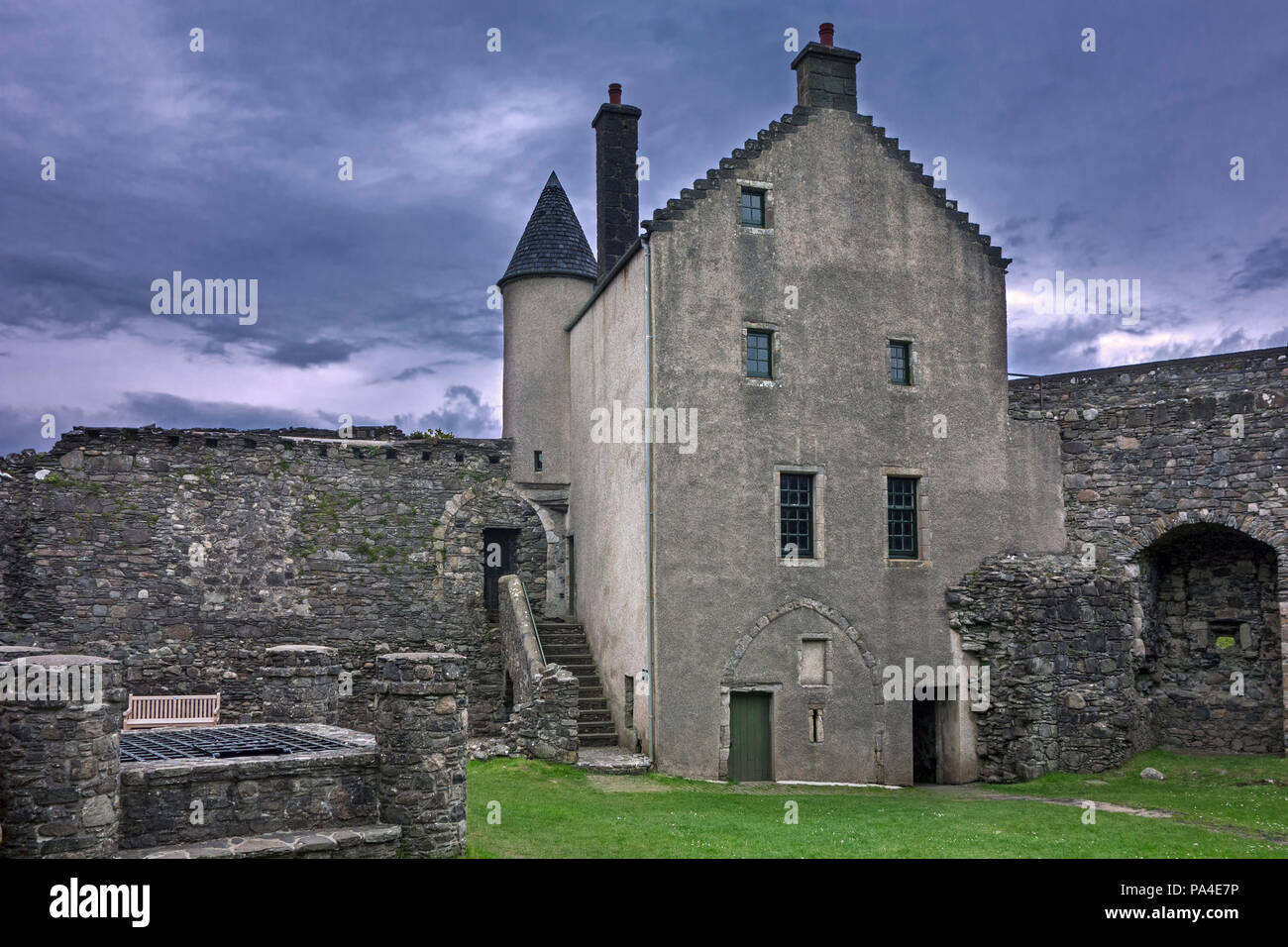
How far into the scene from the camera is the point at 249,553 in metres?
22.5

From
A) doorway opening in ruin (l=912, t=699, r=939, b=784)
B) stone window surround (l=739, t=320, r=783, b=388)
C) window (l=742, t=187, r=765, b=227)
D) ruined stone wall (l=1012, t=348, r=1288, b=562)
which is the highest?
window (l=742, t=187, r=765, b=227)

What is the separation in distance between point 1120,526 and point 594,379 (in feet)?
37.2

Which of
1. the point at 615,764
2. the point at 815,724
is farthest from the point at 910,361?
the point at 615,764

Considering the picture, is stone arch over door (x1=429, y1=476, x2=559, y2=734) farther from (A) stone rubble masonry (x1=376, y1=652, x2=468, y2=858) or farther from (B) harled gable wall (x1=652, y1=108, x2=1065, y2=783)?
(A) stone rubble masonry (x1=376, y1=652, x2=468, y2=858)

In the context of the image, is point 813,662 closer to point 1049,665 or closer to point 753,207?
point 1049,665

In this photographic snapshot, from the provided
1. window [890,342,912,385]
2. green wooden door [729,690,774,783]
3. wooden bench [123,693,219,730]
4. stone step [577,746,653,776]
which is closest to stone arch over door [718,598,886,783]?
green wooden door [729,690,774,783]

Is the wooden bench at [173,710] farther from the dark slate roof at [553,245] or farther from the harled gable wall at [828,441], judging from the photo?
the dark slate roof at [553,245]

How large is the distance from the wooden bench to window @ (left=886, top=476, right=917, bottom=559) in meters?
13.2

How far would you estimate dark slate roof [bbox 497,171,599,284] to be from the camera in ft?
80.8

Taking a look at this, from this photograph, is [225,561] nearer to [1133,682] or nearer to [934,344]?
[934,344]

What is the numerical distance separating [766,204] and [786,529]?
629cm

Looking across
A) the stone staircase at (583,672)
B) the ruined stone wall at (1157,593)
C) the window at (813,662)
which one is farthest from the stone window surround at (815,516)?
the stone staircase at (583,672)

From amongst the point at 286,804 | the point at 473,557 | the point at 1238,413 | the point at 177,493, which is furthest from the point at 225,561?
the point at 1238,413

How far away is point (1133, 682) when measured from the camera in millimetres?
21094
